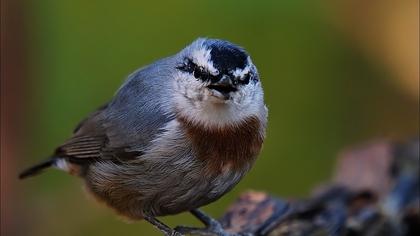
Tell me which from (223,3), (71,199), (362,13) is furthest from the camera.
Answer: (362,13)

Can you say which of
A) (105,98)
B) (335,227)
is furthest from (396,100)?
(335,227)

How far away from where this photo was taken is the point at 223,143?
11.0 feet

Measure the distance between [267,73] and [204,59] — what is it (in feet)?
10.3

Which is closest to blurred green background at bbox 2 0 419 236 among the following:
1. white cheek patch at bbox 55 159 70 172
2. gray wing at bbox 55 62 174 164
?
white cheek patch at bbox 55 159 70 172

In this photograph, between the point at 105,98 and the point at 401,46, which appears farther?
the point at 401,46

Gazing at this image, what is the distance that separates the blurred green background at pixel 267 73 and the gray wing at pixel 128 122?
1663 millimetres

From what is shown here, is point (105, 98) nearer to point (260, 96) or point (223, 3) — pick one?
point (223, 3)

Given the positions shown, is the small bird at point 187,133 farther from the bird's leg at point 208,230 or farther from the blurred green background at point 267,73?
the blurred green background at point 267,73

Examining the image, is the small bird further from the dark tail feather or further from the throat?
the dark tail feather

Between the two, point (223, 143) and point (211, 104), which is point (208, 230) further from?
point (211, 104)

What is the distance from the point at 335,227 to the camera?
351cm

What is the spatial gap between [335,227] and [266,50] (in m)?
2.99

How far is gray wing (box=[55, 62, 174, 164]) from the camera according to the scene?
345 cm

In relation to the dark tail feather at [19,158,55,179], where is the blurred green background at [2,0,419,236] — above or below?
above
